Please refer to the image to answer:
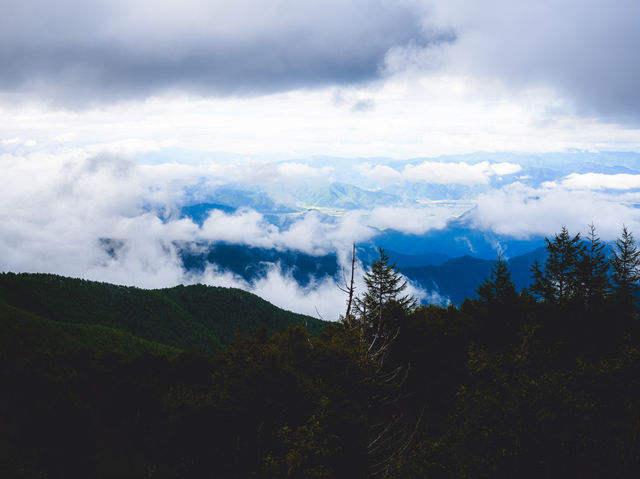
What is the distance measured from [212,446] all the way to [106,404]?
15639 millimetres

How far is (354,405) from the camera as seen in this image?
20578 mm

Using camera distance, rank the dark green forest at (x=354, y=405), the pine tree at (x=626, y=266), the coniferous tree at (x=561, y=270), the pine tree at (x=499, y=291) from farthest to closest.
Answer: the pine tree at (x=626, y=266)
the coniferous tree at (x=561, y=270)
the pine tree at (x=499, y=291)
the dark green forest at (x=354, y=405)

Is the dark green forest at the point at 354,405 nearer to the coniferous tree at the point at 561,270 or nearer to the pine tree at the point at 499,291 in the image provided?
the pine tree at the point at 499,291

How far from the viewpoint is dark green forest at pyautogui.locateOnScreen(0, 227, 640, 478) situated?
1298 centimetres

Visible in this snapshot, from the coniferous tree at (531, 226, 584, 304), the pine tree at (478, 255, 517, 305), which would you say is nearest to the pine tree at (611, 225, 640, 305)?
the coniferous tree at (531, 226, 584, 304)

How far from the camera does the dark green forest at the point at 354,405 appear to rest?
13.0 m

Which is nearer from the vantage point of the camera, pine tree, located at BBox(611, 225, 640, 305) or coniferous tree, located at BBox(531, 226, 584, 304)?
coniferous tree, located at BBox(531, 226, 584, 304)

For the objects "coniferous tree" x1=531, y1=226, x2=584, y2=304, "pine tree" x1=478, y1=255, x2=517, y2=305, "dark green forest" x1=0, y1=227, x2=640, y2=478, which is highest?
"coniferous tree" x1=531, y1=226, x2=584, y2=304

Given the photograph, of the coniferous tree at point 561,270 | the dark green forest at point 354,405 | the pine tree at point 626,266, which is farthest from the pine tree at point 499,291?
the pine tree at point 626,266

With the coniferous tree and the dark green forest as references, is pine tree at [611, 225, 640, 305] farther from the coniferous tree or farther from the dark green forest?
the dark green forest

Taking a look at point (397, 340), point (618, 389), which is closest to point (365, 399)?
point (618, 389)

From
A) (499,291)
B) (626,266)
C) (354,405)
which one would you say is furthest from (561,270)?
(354,405)

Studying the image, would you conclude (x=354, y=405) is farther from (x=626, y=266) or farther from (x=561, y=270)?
(x=626, y=266)

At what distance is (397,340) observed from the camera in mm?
38844
